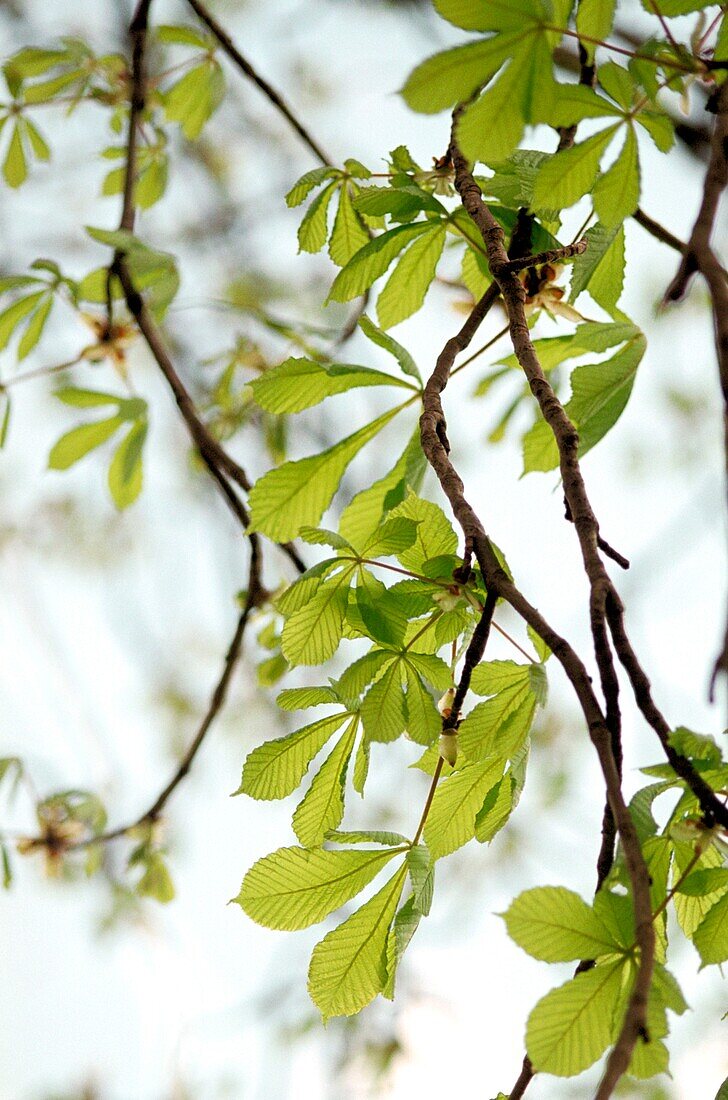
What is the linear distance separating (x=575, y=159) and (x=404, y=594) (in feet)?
0.73

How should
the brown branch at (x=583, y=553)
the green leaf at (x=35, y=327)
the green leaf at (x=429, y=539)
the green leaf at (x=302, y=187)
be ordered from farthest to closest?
the green leaf at (x=35, y=327)
the green leaf at (x=302, y=187)
the green leaf at (x=429, y=539)
the brown branch at (x=583, y=553)

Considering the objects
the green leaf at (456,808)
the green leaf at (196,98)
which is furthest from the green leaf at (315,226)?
the green leaf at (196,98)

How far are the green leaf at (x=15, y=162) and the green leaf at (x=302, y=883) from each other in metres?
1.02

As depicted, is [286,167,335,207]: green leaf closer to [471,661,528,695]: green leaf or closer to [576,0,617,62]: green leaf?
[576,0,617,62]: green leaf

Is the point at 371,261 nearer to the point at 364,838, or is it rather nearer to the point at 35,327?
the point at 364,838

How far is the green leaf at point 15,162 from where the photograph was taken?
49.4 inches

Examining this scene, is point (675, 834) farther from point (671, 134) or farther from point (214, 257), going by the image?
point (214, 257)

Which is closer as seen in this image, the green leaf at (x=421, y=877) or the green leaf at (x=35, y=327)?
the green leaf at (x=421, y=877)

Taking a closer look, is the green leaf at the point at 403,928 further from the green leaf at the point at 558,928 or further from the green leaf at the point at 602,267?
the green leaf at the point at 602,267

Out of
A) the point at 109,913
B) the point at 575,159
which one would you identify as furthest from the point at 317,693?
the point at 109,913

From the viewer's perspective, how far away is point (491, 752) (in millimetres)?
484

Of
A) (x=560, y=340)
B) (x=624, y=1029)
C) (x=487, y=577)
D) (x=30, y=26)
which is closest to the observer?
(x=624, y=1029)

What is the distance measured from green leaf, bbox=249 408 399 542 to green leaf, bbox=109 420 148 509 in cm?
58

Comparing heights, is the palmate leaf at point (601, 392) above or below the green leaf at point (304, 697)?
above
